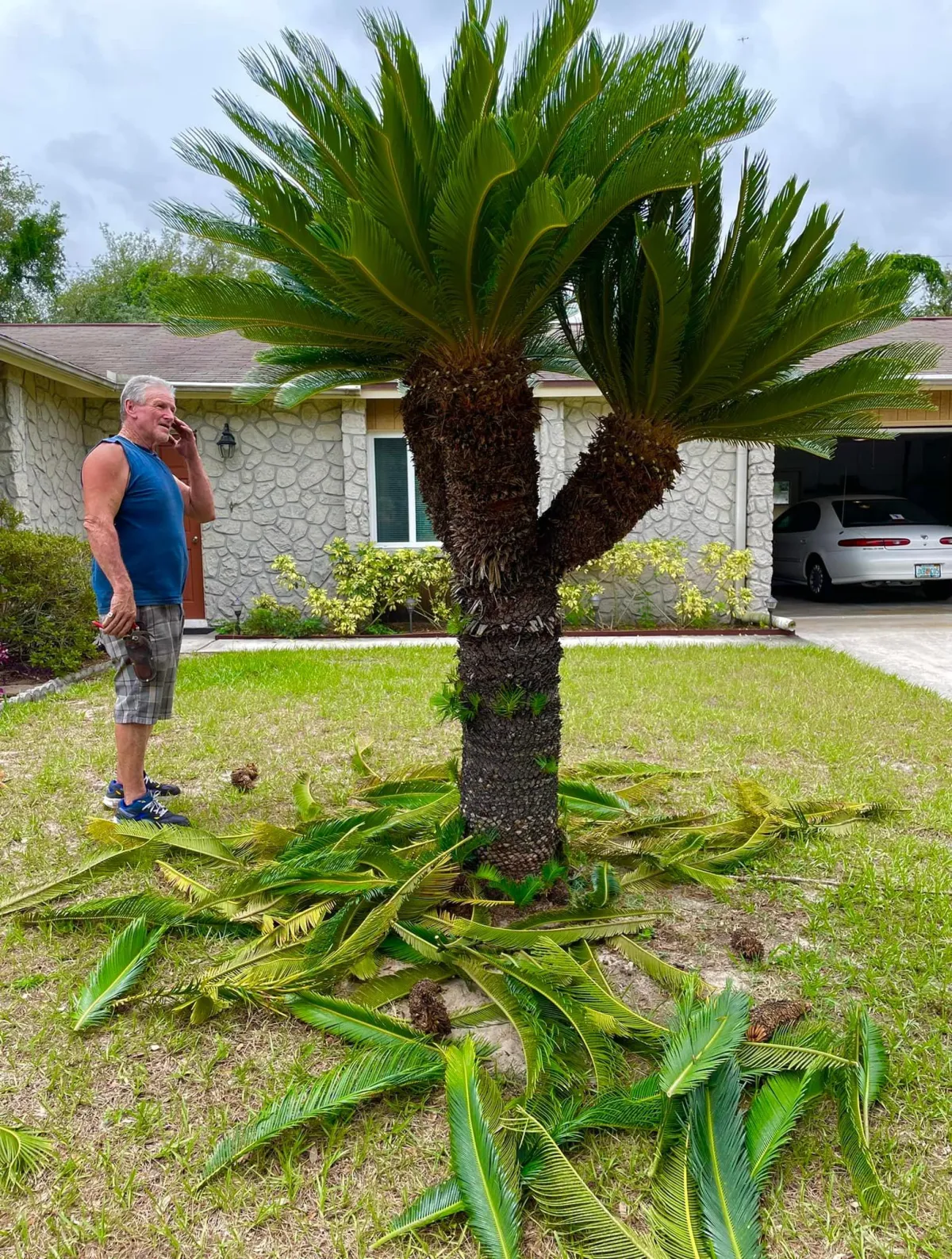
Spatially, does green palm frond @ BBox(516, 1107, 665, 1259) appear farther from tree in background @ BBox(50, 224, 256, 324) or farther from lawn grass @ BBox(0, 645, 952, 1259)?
tree in background @ BBox(50, 224, 256, 324)

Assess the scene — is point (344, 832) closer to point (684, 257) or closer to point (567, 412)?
point (684, 257)

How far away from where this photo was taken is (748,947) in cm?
279

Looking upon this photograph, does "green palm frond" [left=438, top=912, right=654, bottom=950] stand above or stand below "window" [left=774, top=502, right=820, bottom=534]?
below

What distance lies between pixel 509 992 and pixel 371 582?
895 cm

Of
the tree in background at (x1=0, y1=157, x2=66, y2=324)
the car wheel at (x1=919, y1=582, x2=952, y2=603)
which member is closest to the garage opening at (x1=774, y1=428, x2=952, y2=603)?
the car wheel at (x1=919, y1=582, x2=952, y2=603)

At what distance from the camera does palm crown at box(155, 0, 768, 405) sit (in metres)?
2.33

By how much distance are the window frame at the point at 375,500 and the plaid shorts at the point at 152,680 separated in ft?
25.4

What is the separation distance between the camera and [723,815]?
4051 mm

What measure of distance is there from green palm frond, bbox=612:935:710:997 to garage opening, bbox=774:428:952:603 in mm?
15108

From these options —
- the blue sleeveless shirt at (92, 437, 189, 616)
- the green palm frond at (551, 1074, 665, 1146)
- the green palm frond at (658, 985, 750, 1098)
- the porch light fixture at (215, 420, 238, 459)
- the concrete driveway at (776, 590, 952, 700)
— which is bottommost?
the concrete driveway at (776, 590, 952, 700)

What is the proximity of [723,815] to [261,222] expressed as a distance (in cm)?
322

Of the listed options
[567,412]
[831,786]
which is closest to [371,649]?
[567,412]

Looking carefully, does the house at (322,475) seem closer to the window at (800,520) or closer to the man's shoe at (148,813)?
the window at (800,520)

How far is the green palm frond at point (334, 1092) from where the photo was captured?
1.92m
